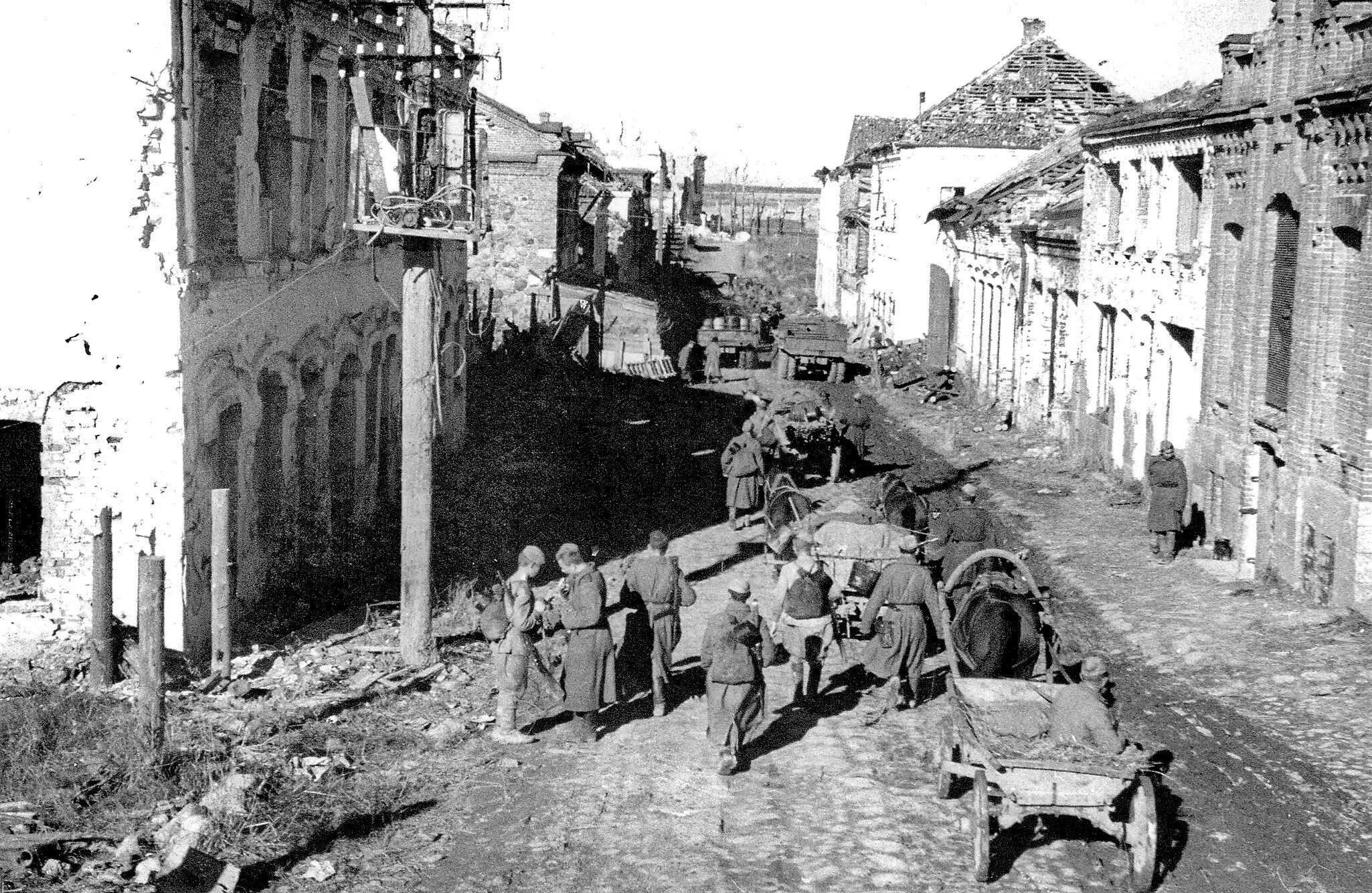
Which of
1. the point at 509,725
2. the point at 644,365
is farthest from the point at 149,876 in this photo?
the point at 644,365

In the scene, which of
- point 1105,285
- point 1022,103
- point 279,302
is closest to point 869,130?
point 1022,103

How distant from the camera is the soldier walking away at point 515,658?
1199 centimetres

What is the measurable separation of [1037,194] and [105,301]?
25.0 metres

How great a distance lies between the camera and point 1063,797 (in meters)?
9.05

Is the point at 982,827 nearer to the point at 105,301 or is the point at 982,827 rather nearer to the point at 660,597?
the point at 660,597

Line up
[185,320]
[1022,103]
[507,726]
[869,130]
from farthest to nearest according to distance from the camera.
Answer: [869,130] < [1022,103] < [185,320] < [507,726]

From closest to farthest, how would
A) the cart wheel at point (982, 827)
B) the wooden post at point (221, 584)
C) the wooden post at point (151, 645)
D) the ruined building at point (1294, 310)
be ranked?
the cart wheel at point (982, 827) → the wooden post at point (151, 645) → the wooden post at point (221, 584) → the ruined building at point (1294, 310)

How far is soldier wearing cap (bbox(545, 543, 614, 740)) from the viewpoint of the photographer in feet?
38.6

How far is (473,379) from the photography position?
3153cm

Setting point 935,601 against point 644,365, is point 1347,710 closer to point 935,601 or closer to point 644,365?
point 935,601

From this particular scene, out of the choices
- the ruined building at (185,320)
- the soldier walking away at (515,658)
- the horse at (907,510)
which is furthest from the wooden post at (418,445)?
the horse at (907,510)

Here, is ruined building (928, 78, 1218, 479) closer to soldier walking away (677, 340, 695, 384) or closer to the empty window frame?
the empty window frame

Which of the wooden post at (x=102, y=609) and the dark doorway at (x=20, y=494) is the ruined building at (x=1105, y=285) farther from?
the dark doorway at (x=20, y=494)

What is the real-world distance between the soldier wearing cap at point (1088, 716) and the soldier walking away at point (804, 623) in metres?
3.98
